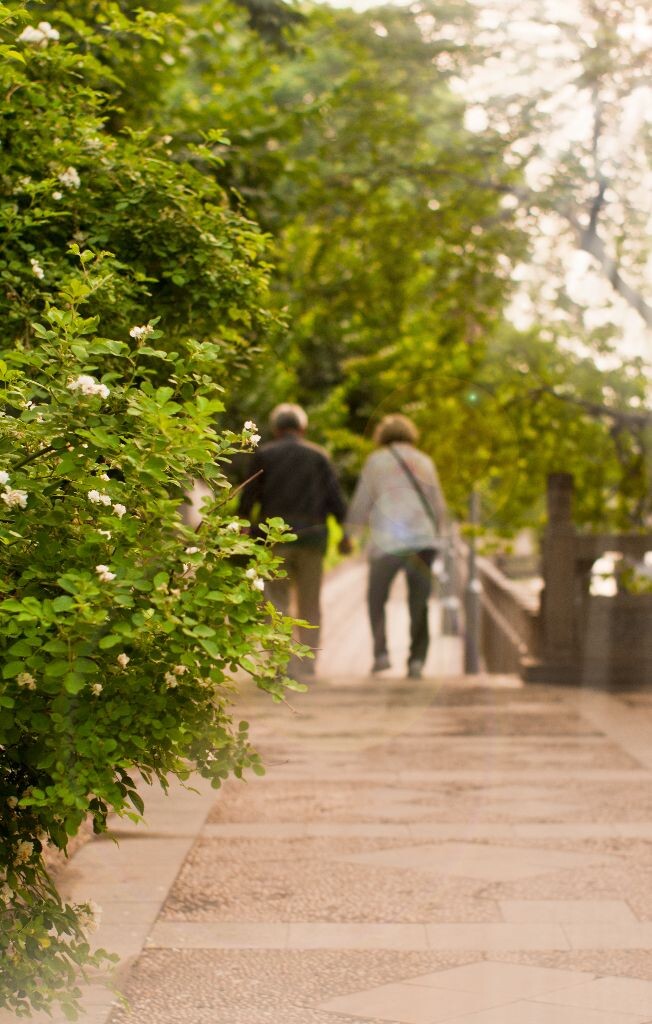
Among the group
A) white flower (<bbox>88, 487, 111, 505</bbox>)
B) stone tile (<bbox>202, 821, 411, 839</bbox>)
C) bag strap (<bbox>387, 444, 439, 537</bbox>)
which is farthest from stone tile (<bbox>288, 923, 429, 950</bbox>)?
bag strap (<bbox>387, 444, 439, 537</bbox>)

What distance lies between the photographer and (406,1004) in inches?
174

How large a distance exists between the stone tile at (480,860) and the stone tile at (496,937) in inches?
25.3

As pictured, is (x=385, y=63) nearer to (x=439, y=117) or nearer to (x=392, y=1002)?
(x=439, y=117)

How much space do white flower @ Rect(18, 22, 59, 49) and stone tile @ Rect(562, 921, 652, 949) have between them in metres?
3.12

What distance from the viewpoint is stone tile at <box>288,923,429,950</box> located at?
197 inches

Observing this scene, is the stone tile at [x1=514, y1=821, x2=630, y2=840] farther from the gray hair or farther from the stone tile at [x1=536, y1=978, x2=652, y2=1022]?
the gray hair

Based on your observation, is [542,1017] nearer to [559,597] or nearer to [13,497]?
[13,497]

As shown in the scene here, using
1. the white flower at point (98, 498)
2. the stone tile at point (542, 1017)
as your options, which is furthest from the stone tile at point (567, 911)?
the white flower at point (98, 498)

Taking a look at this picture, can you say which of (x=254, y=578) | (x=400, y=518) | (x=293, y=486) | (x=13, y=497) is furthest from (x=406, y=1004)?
(x=400, y=518)

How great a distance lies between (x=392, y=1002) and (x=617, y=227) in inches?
423

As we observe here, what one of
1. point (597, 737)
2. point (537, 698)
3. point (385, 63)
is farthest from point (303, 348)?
point (597, 737)

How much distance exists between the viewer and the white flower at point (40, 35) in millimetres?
5016

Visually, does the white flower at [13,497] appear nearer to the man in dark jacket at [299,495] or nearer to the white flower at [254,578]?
the white flower at [254,578]

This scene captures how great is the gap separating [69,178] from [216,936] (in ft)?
7.56
